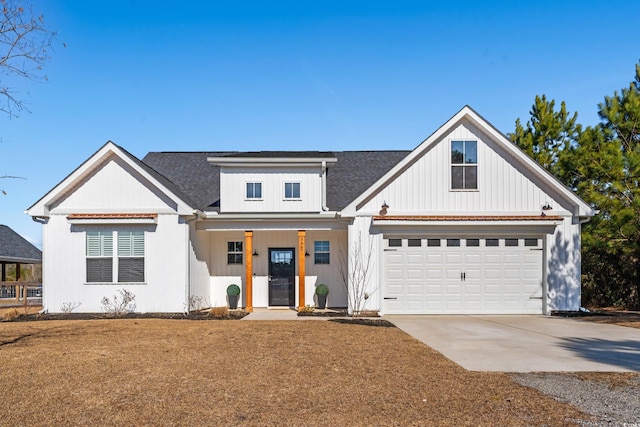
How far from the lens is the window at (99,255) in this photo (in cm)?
1622

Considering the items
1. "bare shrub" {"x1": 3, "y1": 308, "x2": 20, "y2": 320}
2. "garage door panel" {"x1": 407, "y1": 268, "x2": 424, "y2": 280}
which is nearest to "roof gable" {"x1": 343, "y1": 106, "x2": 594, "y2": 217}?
"garage door panel" {"x1": 407, "y1": 268, "x2": 424, "y2": 280}

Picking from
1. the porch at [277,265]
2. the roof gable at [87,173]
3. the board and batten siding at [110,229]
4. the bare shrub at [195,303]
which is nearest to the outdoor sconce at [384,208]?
the porch at [277,265]

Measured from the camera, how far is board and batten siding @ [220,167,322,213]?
1714 cm

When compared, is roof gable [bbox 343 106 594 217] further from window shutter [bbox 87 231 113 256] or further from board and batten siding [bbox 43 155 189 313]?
window shutter [bbox 87 231 113 256]

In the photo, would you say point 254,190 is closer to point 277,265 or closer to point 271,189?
point 271,189

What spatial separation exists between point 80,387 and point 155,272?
936 cm

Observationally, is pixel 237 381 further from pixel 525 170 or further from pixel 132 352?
pixel 525 170

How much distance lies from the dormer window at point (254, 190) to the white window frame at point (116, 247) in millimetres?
3393

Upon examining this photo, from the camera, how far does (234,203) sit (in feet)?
→ 56.2

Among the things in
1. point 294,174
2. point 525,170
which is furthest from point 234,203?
point 525,170

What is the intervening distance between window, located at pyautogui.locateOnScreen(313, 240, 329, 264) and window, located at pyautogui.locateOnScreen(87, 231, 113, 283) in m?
6.42

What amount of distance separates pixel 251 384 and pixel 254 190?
417 inches

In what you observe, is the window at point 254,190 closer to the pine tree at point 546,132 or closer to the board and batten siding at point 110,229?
the board and batten siding at point 110,229

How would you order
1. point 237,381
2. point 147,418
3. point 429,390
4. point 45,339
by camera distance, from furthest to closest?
point 45,339, point 237,381, point 429,390, point 147,418
